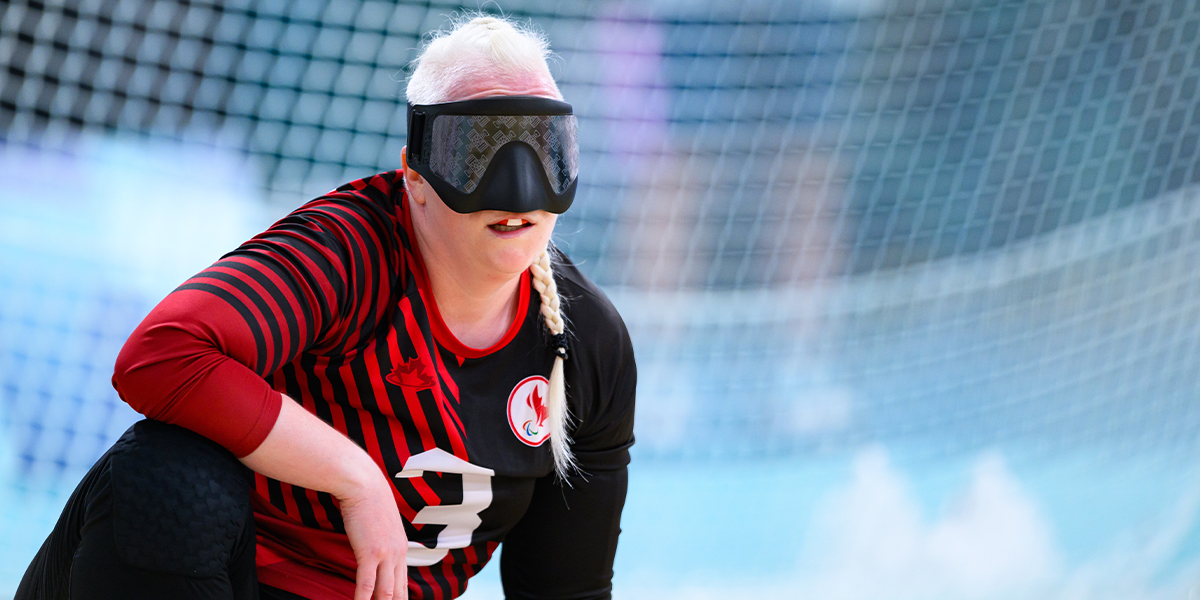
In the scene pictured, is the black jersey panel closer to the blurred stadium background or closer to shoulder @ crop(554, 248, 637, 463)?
shoulder @ crop(554, 248, 637, 463)

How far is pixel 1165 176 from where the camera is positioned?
10.5 feet

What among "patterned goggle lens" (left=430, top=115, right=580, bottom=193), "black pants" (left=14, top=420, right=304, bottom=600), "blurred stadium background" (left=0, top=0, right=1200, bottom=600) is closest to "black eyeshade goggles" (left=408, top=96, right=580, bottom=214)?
"patterned goggle lens" (left=430, top=115, right=580, bottom=193)

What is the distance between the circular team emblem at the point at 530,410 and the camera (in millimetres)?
1106

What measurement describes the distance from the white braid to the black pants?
36 cm

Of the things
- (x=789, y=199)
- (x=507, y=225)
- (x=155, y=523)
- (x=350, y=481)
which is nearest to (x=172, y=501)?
(x=155, y=523)

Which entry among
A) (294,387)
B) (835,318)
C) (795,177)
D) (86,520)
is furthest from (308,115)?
(86,520)

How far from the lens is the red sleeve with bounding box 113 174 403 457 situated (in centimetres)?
81

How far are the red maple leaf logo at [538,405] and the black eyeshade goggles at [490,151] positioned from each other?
23 centimetres

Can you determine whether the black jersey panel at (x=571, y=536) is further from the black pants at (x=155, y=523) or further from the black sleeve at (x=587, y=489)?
the black pants at (x=155, y=523)

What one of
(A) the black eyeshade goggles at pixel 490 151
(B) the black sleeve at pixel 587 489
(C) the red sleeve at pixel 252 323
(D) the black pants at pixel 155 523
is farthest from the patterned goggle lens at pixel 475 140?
(D) the black pants at pixel 155 523

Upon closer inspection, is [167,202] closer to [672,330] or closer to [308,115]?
[308,115]

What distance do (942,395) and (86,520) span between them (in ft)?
8.82

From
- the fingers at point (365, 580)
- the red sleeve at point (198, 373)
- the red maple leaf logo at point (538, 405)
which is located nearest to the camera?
the red sleeve at point (198, 373)

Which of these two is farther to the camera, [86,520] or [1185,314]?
[1185,314]
